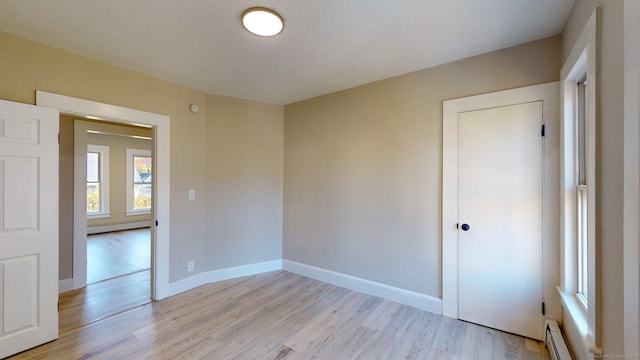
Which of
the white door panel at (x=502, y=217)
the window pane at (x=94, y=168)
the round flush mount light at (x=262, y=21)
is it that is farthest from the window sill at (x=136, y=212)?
the white door panel at (x=502, y=217)

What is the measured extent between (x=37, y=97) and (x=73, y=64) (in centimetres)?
43

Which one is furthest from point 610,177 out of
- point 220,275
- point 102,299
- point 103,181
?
point 103,181

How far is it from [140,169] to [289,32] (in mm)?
7287

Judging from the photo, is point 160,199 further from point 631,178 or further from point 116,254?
point 631,178

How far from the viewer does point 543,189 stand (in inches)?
84.3

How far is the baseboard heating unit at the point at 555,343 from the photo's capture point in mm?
1722

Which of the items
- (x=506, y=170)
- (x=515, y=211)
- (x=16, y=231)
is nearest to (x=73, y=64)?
(x=16, y=231)

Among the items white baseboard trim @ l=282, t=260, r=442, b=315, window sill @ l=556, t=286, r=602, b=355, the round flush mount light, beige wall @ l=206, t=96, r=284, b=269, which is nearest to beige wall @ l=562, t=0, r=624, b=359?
window sill @ l=556, t=286, r=602, b=355

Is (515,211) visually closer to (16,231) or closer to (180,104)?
(180,104)

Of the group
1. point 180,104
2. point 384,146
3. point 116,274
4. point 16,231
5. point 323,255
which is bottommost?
point 116,274

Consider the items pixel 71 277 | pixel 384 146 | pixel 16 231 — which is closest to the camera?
pixel 16 231

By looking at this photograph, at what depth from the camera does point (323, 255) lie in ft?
11.7

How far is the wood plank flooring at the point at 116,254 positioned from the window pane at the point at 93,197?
2.29ft

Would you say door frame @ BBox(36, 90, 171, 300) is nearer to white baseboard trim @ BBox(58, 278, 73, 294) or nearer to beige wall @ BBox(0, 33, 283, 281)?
beige wall @ BBox(0, 33, 283, 281)
